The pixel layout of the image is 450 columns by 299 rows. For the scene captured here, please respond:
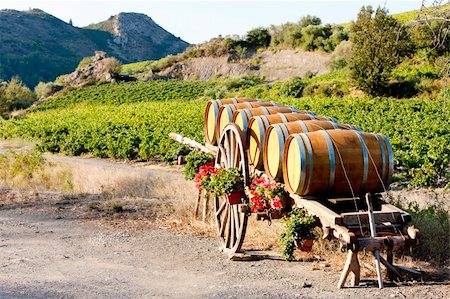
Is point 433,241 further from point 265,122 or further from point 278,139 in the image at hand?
point 265,122

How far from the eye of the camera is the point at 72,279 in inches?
239

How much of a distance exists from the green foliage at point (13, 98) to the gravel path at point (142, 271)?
178 ft

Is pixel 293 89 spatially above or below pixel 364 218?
above

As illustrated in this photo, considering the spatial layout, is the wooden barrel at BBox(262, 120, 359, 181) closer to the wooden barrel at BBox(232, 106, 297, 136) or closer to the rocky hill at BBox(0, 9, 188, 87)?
the wooden barrel at BBox(232, 106, 297, 136)

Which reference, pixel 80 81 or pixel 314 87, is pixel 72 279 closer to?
pixel 314 87

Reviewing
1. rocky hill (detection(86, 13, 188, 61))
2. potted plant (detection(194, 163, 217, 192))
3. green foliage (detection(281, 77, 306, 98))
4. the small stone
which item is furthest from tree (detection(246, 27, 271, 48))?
rocky hill (detection(86, 13, 188, 61))

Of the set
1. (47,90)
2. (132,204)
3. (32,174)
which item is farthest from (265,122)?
(47,90)

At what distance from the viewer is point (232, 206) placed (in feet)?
23.0

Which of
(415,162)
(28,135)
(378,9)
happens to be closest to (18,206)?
(415,162)

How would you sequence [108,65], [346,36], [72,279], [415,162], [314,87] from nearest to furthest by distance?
[72,279] → [415,162] → [314,87] → [346,36] → [108,65]

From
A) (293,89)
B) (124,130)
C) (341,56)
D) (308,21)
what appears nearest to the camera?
(124,130)

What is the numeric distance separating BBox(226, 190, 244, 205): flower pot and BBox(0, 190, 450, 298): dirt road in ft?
2.43

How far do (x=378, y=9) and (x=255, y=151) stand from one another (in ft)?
105

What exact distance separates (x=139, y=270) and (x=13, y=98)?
6194 centimetres
